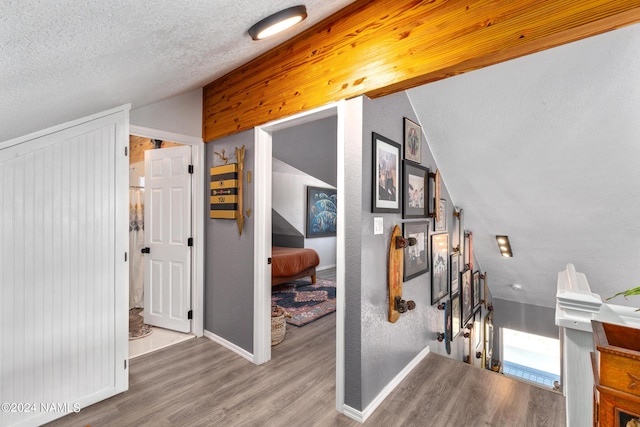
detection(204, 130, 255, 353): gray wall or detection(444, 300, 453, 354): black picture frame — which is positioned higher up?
detection(204, 130, 255, 353): gray wall

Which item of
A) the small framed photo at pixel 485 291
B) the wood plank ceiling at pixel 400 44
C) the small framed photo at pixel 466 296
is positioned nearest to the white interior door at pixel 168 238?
the wood plank ceiling at pixel 400 44

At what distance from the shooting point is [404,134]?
241 centimetres

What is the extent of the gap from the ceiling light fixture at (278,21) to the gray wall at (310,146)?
151 inches

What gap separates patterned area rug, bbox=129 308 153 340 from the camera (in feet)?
10.4

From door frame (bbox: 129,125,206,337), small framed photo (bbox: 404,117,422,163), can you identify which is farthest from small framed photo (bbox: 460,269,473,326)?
door frame (bbox: 129,125,206,337)

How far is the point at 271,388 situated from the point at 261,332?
18.6 inches

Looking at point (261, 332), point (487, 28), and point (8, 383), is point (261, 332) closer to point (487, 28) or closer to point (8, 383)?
point (8, 383)

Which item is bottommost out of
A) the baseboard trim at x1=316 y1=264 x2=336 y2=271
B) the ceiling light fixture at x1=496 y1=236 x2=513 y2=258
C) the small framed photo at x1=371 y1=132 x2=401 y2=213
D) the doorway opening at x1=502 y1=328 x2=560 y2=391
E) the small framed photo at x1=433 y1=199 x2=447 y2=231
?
→ the doorway opening at x1=502 y1=328 x2=560 y2=391

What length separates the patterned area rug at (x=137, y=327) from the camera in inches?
124

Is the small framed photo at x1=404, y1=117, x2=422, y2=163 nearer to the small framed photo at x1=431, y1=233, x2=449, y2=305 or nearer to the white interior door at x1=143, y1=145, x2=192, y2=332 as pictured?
the small framed photo at x1=431, y1=233, x2=449, y2=305

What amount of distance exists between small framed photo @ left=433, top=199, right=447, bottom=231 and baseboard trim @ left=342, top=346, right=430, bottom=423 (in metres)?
1.27

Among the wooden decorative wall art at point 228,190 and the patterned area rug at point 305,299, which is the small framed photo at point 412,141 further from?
the patterned area rug at point 305,299

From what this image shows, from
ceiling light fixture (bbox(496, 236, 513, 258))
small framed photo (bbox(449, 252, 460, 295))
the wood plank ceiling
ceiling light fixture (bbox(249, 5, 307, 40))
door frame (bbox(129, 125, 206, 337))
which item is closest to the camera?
the wood plank ceiling

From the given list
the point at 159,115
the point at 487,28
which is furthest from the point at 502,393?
the point at 159,115
